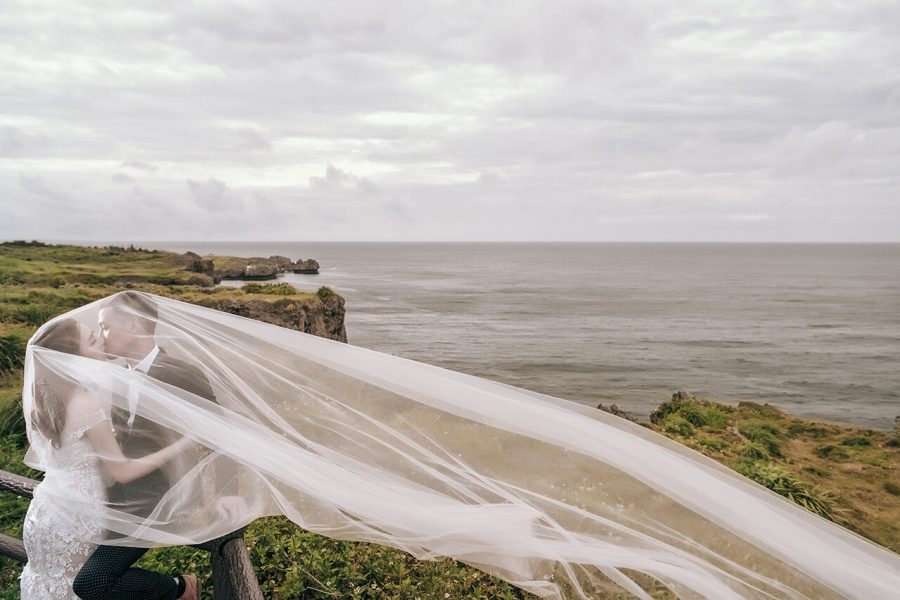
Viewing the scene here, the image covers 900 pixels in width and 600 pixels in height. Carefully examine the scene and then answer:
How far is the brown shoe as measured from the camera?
4.14 m

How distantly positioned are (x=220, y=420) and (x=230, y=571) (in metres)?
0.95

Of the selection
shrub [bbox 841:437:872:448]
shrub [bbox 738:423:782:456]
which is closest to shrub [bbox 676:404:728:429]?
shrub [bbox 738:423:782:456]

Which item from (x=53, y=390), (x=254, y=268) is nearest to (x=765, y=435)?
(x=53, y=390)

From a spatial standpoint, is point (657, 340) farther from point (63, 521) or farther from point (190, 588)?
point (63, 521)

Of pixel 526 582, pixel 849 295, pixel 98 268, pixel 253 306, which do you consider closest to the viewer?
pixel 526 582

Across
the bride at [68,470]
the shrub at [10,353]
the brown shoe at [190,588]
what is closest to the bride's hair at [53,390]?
the bride at [68,470]

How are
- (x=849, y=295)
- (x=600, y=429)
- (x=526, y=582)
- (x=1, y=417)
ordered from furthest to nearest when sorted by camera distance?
(x=849, y=295) < (x=1, y=417) < (x=600, y=429) < (x=526, y=582)

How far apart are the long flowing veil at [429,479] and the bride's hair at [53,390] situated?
0.04ft

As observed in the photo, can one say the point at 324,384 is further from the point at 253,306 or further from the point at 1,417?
the point at 253,306

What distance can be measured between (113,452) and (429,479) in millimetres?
1829

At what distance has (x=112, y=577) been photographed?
12.0 feet

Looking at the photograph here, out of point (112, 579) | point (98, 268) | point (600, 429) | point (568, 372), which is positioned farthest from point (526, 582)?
point (98, 268)

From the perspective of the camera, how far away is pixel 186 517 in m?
3.60

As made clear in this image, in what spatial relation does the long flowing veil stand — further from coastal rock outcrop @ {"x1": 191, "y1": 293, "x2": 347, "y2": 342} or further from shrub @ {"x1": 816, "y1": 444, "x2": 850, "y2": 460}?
coastal rock outcrop @ {"x1": 191, "y1": 293, "x2": 347, "y2": 342}
